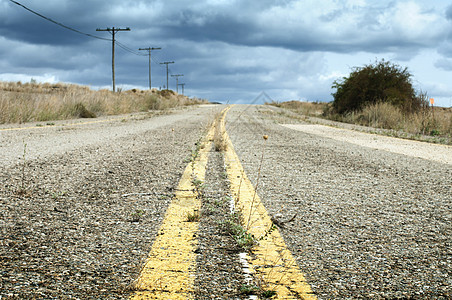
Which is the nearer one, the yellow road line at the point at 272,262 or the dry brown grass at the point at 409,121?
the yellow road line at the point at 272,262

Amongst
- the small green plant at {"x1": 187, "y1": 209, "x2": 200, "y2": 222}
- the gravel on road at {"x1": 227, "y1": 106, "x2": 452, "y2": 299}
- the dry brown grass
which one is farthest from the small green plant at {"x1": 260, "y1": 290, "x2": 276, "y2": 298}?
the dry brown grass

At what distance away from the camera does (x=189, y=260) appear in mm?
1971

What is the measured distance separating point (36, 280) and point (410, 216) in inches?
95.6

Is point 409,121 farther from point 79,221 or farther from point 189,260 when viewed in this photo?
point 189,260

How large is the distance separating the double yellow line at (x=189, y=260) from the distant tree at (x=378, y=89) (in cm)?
1938

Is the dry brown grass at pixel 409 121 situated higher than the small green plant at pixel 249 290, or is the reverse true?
the dry brown grass at pixel 409 121

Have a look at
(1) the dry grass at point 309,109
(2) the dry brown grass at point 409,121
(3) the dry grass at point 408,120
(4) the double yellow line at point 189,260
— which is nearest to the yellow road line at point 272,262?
(4) the double yellow line at point 189,260

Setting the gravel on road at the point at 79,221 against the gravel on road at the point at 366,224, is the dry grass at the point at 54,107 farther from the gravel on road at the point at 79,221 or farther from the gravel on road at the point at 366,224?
the gravel on road at the point at 366,224

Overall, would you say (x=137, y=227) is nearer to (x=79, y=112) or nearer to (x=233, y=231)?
(x=233, y=231)

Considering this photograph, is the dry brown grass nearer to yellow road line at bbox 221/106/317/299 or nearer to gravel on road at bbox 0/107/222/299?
gravel on road at bbox 0/107/222/299

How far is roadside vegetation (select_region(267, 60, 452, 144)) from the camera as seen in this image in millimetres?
16203

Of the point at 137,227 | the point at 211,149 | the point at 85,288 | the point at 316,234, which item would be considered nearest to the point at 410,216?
the point at 316,234

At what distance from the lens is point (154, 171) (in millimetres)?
4445

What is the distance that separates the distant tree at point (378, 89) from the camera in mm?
20688
